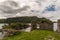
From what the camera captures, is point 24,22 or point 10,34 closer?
point 10,34

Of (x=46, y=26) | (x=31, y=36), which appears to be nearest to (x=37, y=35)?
(x=31, y=36)

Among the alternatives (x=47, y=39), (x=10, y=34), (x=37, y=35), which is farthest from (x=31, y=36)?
(x=10, y=34)

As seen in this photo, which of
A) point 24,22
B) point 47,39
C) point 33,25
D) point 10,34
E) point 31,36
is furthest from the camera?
point 24,22

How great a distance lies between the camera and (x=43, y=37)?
38.2m

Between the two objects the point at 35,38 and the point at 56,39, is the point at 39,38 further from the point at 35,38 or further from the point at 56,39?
the point at 56,39

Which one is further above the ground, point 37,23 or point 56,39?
point 37,23

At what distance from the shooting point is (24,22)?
8750cm

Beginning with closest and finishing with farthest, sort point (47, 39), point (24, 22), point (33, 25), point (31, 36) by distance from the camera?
point (47, 39) < point (31, 36) < point (33, 25) < point (24, 22)

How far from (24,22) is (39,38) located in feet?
165

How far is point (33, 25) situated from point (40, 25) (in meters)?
3.11

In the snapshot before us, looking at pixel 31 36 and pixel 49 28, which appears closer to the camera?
pixel 31 36

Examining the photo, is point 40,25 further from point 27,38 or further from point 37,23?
point 27,38

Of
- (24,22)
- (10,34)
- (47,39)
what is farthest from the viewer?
(24,22)

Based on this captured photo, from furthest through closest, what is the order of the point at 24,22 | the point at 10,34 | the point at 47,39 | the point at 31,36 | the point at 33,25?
1. the point at 24,22
2. the point at 33,25
3. the point at 10,34
4. the point at 31,36
5. the point at 47,39
